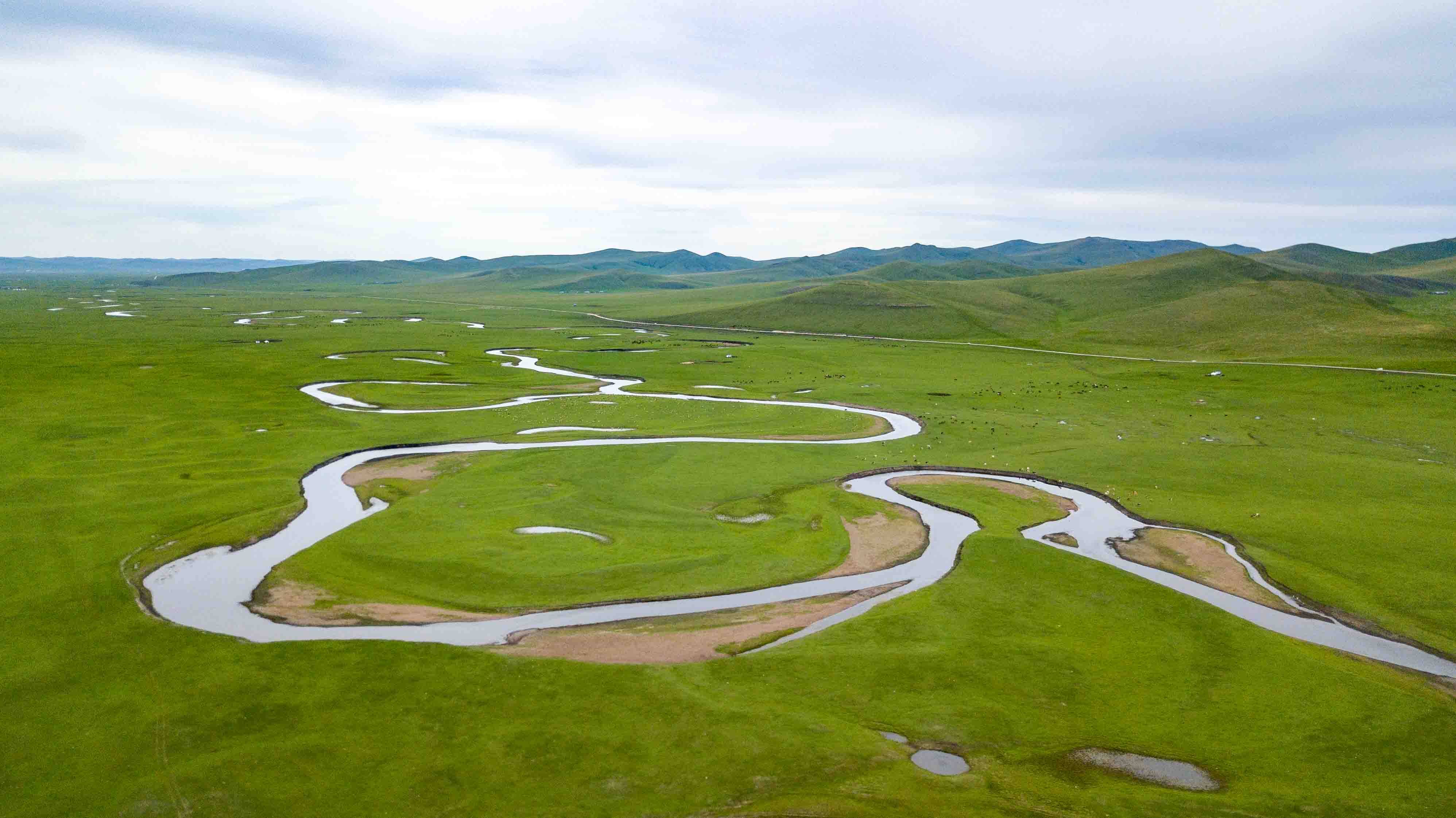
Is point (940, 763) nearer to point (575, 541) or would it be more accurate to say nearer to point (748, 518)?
point (575, 541)

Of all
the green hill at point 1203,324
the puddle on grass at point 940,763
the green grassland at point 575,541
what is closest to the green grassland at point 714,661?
the green grassland at point 575,541

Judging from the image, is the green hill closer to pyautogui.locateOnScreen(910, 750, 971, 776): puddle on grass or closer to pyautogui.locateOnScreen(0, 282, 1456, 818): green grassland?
pyautogui.locateOnScreen(0, 282, 1456, 818): green grassland

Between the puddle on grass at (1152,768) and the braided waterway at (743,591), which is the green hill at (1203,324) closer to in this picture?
the braided waterway at (743,591)

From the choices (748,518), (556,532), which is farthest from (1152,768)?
(556,532)

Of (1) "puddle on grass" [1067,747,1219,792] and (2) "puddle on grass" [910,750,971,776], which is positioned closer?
(1) "puddle on grass" [1067,747,1219,792]

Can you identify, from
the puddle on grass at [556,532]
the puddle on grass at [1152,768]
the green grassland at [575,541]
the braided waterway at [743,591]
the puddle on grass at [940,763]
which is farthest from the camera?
the puddle on grass at [556,532]

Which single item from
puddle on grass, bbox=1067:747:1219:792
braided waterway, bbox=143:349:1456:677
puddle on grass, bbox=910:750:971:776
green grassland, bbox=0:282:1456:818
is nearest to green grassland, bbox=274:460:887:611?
green grassland, bbox=0:282:1456:818

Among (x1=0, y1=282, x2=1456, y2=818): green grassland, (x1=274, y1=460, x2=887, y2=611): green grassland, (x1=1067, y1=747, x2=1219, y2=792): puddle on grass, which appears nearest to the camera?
(x1=0, y1=282, x2=1456, y2=818): green grassland
